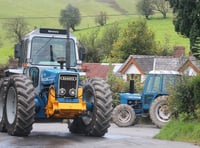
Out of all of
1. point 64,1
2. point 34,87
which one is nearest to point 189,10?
point 34,87

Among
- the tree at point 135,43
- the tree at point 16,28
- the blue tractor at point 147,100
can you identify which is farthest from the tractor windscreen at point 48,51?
the tree at point 16,28

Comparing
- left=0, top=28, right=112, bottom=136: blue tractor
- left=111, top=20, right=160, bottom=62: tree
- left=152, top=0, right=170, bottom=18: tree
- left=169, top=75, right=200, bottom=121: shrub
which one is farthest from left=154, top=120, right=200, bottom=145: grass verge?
left=152, top=0, right=170, bottom=18: tree

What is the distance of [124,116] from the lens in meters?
27.8

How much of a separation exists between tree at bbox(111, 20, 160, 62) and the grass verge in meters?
56.6

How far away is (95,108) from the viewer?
16.7 metres

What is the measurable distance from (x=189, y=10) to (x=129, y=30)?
2029 inches

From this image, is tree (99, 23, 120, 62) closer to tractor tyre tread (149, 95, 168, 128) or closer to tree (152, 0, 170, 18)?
tree (152, 0, 170, 18)

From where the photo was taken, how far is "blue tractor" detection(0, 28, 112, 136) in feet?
53.9

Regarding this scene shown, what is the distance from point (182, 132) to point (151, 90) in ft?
37.3

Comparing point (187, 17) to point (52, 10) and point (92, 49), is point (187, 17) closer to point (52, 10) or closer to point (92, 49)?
point (92, 49)

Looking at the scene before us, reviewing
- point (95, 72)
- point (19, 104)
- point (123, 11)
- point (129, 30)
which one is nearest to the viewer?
point (19, 104)

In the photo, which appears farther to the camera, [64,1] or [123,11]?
[64,1]

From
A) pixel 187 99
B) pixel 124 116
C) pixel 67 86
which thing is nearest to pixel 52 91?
pixel 67 86

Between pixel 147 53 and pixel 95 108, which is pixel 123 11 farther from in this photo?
pixel 95 108
